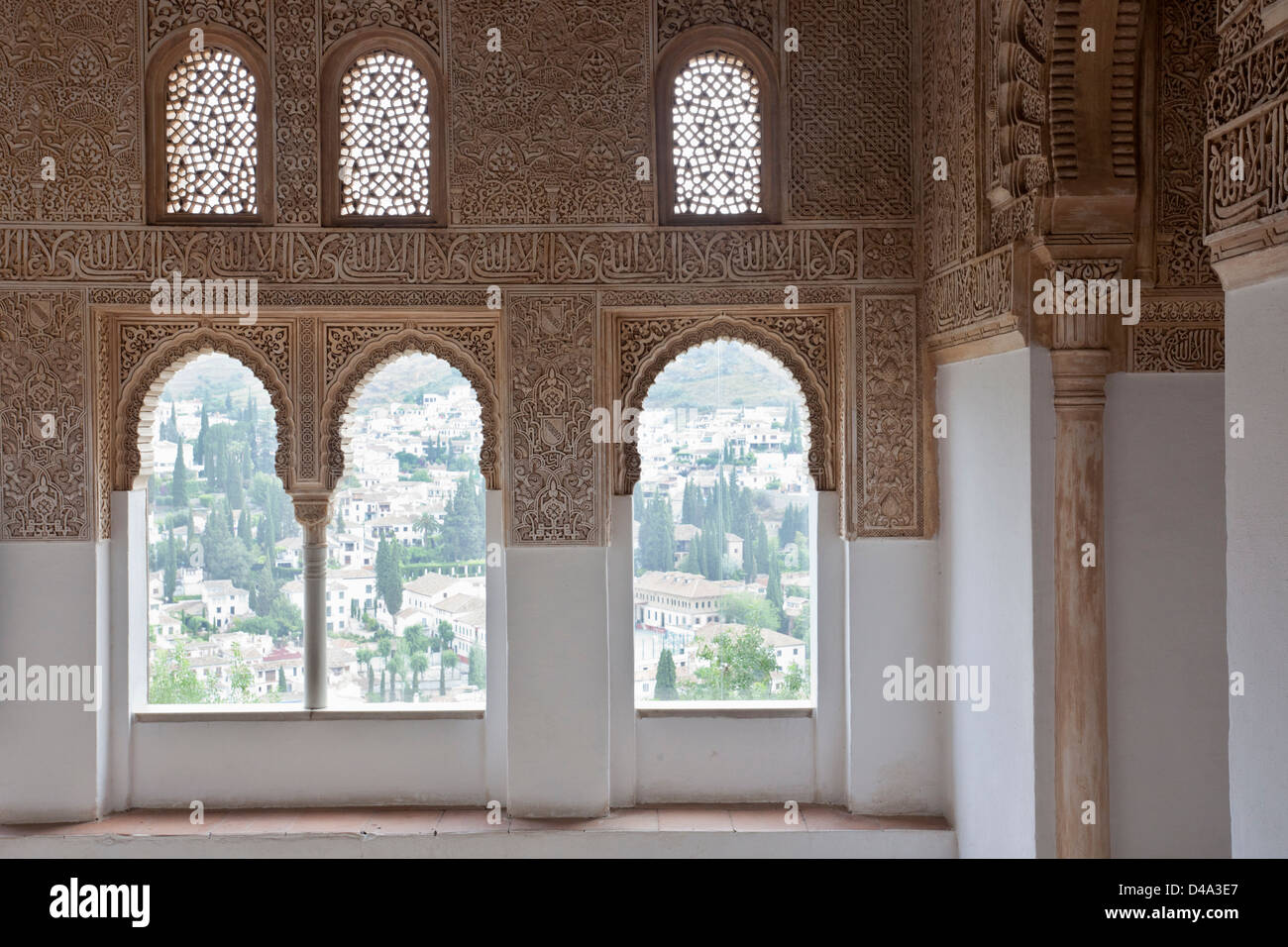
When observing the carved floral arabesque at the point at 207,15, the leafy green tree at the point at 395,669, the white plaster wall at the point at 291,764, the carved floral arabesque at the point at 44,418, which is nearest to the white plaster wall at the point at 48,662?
the carved floral arabesque at the point at 44,418

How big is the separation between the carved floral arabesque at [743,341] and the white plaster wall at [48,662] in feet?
8.41

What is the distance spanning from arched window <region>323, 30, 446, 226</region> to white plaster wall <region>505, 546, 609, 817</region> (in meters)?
1.75

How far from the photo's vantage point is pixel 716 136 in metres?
5.19

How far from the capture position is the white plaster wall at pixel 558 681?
5102 mm

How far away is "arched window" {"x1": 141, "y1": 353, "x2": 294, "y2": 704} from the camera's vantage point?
534 centimetres

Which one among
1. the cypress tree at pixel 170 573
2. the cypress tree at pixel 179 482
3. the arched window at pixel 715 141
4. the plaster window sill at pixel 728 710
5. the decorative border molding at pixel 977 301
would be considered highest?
the arched window at pixel 715 141

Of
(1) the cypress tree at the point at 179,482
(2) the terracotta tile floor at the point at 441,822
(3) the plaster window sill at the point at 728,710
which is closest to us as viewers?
(2) the terracotta tile floor at the point at 441,822

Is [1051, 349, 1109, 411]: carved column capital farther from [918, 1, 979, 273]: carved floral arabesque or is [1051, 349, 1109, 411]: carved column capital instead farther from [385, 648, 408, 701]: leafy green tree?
[385, 648, 408, 701]: leafy green tree

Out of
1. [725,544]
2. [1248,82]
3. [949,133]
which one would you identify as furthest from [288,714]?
[1248,82]

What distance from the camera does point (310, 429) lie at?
5.22 meters

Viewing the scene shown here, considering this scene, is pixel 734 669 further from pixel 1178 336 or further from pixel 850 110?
pixel 850 110

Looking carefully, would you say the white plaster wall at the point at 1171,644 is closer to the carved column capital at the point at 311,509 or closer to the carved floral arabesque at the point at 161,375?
the carved column capital at the point at 311,509

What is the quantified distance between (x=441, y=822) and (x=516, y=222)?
2799 mm

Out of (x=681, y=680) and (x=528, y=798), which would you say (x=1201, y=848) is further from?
(x=528, y=798)
